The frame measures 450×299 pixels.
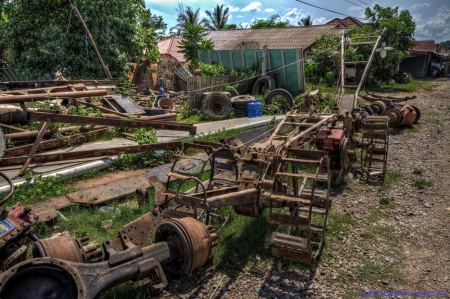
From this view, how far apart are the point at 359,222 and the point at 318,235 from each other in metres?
1.01

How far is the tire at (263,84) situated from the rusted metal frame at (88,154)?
9707 mm

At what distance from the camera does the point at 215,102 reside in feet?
47.1

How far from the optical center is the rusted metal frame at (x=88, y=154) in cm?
679

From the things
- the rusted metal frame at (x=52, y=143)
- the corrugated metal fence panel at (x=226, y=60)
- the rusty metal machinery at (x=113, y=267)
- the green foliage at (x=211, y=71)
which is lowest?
the rusty metal machinery at (x=113, y=267)

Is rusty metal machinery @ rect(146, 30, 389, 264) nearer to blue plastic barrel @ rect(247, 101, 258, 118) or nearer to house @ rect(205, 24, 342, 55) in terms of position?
blue plastic barrel @ rect(247, 101, 258, 118)

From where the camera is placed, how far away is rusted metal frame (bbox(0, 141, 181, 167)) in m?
6.79

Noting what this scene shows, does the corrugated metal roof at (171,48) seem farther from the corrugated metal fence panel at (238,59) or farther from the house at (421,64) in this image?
the house at (421,64)

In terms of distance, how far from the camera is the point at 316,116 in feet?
24.4

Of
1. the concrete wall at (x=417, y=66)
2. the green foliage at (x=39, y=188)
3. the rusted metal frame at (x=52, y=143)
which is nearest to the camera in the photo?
the green foliage at (x=39, y=188)

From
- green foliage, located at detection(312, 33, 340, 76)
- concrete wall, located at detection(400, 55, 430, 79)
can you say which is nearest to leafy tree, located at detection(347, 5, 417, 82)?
green foliage, located at detection(312, 33, 340, 76)

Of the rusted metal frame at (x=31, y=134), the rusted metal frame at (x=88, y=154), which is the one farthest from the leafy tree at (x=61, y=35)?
the rusted metal frame at (x=88, y=154)

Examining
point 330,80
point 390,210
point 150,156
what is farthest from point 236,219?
point 330,80

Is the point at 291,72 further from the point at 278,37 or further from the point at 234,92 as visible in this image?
the point at 278,37

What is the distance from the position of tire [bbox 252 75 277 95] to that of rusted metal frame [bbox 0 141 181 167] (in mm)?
9707
